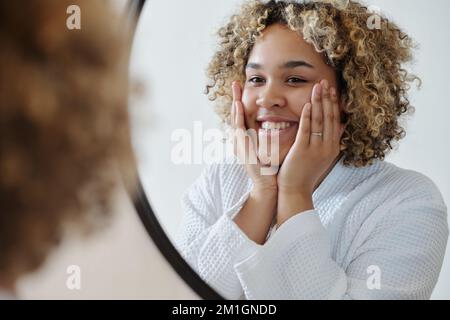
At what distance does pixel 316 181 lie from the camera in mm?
702

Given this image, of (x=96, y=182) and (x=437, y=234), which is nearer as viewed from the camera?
(x=96, y=182)

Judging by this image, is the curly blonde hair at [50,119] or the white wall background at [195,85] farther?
the white wall background at [195,85]

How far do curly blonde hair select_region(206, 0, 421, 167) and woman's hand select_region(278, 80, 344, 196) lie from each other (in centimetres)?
5

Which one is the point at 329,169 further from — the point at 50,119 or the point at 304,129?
the point at 50,119

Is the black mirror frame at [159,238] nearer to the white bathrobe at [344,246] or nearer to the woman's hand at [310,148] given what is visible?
the white bathrobe at [344,246]

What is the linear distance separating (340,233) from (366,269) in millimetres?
56

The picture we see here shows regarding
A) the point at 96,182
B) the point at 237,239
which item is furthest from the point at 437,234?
the point at 96,182

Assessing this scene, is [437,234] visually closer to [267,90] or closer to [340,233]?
[340,233]

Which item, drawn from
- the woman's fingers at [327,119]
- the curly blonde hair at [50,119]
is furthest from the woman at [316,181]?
the curly blonde hair at [50,119]

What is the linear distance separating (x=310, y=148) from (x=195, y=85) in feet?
0.56

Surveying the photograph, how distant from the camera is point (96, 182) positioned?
31cm

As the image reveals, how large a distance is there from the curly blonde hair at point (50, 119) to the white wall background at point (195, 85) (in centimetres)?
33

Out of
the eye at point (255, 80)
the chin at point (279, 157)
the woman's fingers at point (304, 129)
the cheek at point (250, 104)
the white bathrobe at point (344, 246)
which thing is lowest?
the white bathrobe at point (344, 246)

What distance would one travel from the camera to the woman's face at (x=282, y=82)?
693 millimetres
